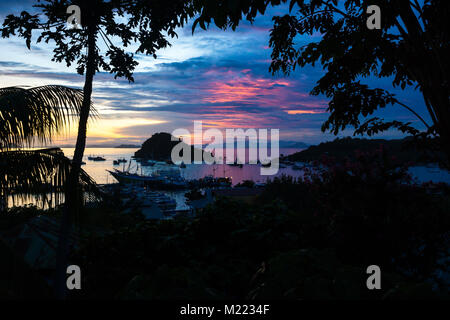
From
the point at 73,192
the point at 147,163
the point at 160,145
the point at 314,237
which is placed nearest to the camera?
the point at 73,192

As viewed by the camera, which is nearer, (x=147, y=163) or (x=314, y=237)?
(x=314, y=237)

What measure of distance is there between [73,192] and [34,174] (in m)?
0.53

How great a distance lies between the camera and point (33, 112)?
11.8 feet

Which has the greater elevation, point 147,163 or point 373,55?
point 373,55

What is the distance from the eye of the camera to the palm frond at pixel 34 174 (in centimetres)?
346

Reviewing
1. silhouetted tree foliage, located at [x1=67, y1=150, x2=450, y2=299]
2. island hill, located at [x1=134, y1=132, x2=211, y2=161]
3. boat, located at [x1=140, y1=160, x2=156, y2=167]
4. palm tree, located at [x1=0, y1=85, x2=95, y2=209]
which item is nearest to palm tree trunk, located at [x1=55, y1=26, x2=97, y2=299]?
palm tree, located at [x1=0, y1=85, x2=95, y2=209]

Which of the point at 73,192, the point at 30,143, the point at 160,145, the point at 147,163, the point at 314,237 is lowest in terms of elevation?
the point at 147,163

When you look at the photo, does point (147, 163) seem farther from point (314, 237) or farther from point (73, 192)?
point (314, 237)

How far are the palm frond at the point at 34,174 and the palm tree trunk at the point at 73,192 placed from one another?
12 centimetres

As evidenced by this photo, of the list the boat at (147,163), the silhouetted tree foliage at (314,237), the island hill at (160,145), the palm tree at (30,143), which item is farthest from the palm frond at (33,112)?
the boat at (147,163)

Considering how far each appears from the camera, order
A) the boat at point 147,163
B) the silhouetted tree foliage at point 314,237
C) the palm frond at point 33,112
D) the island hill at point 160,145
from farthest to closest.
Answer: the boat at point 147,163 → the island hill at point 160,145 → the silhouetted tree foliage at point 314,237 → the palm frond at point 33,112

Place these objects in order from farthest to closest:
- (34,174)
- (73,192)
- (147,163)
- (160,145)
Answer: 1. (147,163)
2. (160,145)
3. (73,192)
4. (34,174)

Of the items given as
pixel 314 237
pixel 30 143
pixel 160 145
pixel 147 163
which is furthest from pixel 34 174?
pixel 147 163

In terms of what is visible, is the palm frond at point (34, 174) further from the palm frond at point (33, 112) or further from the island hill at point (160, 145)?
the island hill at point (160, 145)
